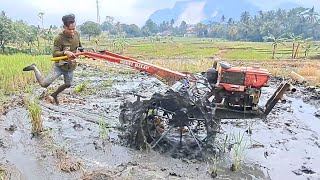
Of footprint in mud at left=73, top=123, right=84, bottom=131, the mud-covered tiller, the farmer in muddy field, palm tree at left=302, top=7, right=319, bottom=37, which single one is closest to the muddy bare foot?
the farmer in muddy field

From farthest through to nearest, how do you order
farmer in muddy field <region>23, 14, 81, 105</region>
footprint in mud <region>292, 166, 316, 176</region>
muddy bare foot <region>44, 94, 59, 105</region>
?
1. muddy bare foot <region>44, 94, 59, 105</region>
2. farmer in muddy field <region>23, 14, 81, 105</region>
3. footprint in mud <region>292, 166, 316, 176</region>

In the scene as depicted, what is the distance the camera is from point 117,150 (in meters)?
5.74

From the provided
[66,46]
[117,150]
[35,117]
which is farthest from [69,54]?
[117,150]

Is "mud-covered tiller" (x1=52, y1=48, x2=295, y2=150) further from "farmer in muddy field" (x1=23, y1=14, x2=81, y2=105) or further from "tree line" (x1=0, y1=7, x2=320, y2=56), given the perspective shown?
"tree line" (x1=0, y1=7, x2=320, y2=56)

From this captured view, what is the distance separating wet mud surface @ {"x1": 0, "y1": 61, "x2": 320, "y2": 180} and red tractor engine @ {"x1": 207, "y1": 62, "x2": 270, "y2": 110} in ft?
1.93

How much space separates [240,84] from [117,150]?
81.7 inches

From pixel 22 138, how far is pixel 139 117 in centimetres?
202

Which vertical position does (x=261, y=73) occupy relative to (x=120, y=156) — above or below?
above

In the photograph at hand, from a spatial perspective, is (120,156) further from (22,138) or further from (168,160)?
(22,138)

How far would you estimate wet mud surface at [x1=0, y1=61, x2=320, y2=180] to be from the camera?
16.2 feet

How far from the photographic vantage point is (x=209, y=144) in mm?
5602

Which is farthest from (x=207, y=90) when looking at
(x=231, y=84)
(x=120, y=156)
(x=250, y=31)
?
(x=250, y=31)

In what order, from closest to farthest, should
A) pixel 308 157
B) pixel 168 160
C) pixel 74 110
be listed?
pixel 168 160 → pixel 308 157 → pixel 74 110

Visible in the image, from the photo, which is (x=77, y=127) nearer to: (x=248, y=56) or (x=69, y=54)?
(x=69, y=54)
